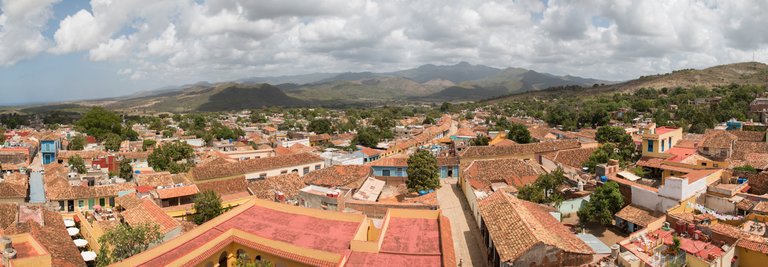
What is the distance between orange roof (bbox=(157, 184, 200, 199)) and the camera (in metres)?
26.6

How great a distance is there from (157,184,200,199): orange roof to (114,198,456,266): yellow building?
30.2 ft

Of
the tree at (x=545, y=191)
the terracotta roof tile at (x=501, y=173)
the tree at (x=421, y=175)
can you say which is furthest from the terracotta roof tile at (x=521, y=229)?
the tree at (x=421, y=175)

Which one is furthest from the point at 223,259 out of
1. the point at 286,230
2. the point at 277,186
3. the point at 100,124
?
the point at 100,124

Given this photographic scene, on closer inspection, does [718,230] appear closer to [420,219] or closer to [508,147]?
Result: [420,219]

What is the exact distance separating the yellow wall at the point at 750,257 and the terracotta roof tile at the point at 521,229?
4589 mm

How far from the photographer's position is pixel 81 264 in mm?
18219

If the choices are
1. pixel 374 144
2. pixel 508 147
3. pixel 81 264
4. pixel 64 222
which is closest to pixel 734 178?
pixel 508 147

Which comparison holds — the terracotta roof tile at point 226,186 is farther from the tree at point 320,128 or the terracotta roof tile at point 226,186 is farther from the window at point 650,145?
the tree at point 320,128

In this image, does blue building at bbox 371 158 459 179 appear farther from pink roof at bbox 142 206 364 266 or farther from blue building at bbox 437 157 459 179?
pink roof at bbox 142 206 364 266

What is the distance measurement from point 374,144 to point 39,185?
3417 centimetres

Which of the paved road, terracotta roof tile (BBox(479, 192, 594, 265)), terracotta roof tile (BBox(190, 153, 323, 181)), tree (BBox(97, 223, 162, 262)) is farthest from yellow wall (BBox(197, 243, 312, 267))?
terracotta roof tile (BBox(190, 153, 323, 181))

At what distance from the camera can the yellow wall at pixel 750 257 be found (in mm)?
15312

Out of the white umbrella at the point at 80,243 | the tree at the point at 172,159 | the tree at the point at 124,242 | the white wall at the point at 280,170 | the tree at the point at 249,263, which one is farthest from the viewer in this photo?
the tree at the point at 172,159

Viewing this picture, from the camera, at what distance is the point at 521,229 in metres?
17.4
